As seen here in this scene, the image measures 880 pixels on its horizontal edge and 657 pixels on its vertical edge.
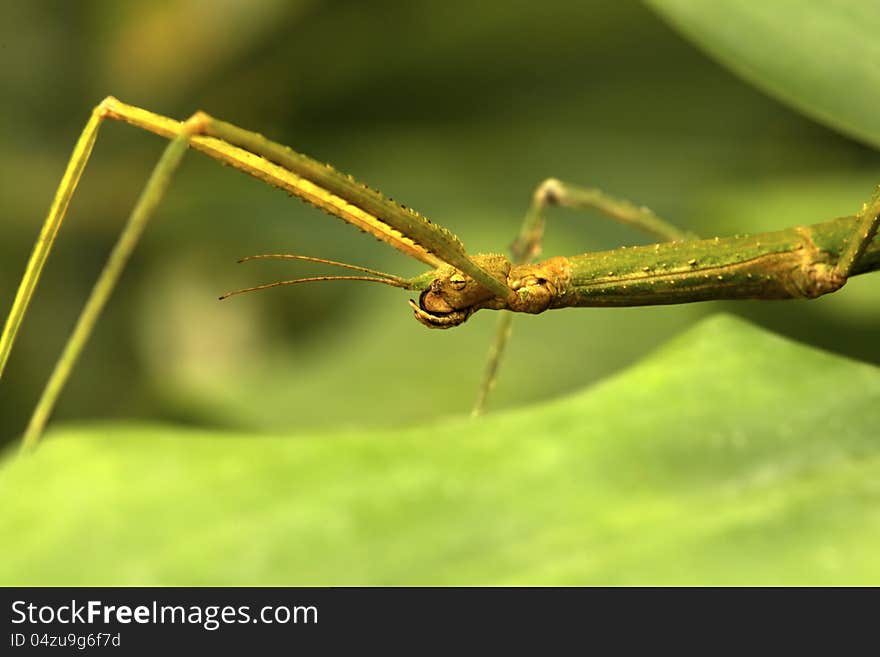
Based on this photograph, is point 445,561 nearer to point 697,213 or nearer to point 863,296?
point 863,296

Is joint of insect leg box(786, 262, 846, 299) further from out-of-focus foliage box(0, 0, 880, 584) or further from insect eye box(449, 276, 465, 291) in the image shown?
insect eye box(449, 276, 465, 291)

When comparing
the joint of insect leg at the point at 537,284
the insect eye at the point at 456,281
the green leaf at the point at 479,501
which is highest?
the joint of insect leg at the point at 537,284

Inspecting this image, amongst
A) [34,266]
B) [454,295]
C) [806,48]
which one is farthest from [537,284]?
[34,266]

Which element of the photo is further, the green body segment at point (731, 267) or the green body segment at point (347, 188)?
the green body segment at point (731, 267)

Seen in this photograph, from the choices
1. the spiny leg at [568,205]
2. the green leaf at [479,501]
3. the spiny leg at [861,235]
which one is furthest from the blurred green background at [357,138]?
the green leaf at [479,501]

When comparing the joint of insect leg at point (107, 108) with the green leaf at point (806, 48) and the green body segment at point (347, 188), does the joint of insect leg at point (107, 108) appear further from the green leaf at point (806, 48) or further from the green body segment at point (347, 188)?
the green leaf at point (806, 48)

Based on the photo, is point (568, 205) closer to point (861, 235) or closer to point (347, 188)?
point (861, 235)
